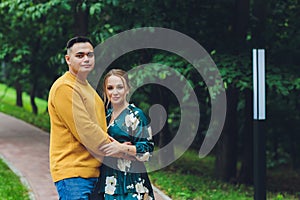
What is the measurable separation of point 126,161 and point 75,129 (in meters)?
0.47

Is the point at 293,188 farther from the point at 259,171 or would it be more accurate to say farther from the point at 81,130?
the point at 81,130

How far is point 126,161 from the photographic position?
4008mm

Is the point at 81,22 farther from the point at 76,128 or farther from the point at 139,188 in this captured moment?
the point at 76,128

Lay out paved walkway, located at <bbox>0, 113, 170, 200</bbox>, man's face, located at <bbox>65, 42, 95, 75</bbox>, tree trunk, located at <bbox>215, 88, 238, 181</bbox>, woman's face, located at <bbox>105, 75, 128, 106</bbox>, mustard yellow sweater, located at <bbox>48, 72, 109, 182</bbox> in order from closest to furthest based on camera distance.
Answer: mustard yellow sweater, located at <bbox>48, 72, 109, 182</bbox> → man's face, located at <bbox>65, 42, 95, 75</bbox> → woman's face, located at <bbox>105, 75, 128, 106</bbox> → paved walkway, located at <bbox>0, 113, 170, 200</bbox> → tree trunk, located at <bbox>215, 88, 238, 181</bbox>

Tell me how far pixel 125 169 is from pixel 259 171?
1890mm

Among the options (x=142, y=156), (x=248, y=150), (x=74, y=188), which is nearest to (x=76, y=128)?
(x=74, y=188)

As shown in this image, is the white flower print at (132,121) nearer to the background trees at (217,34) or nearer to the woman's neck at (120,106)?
the woman's neck at (120,106)

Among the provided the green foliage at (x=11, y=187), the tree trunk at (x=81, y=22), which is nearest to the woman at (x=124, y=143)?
the green foliage at (x=11, y=187)

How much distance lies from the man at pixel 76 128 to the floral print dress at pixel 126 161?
9 cm

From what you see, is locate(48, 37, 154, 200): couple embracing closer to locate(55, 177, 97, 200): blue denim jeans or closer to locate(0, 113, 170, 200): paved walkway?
locate(55, 177, 97, 200): blue denim jeans

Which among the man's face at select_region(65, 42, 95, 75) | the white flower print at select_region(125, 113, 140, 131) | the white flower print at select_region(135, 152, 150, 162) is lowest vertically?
the white flower print at select_region(135, 152, 150, 162)

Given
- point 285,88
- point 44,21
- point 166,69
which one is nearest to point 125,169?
point 166,69

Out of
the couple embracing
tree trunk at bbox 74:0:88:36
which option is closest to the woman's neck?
the couple embracing

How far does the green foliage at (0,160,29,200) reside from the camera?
23.6 ft
